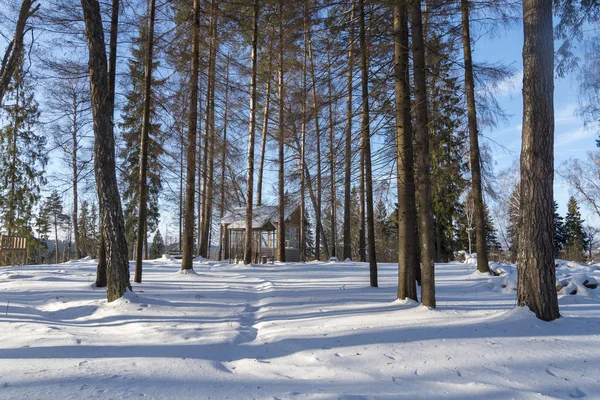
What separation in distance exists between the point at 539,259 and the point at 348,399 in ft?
11.8

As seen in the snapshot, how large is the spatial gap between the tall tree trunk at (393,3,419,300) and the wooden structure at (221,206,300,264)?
30.0ft

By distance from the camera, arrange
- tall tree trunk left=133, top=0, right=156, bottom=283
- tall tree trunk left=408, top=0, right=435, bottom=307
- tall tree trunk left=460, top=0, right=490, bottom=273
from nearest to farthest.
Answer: tall tree trunk left=408, top=0, right=435, bottom=307, tall tree trunk left=133, top=0, right=156, bottom=283, tall tree trunk left=460, top=0, right=490, bottom=273

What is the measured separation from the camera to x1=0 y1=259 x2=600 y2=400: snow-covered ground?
10.1ft

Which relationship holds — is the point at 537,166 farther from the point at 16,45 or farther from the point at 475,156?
the point at 16,45

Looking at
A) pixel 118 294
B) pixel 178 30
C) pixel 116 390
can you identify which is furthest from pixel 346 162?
pixel 178 30

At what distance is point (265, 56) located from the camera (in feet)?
53.9

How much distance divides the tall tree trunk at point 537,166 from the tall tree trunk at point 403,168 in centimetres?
172

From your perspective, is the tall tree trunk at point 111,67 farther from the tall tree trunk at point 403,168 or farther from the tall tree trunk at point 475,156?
the tall tree trunk at point 475,156

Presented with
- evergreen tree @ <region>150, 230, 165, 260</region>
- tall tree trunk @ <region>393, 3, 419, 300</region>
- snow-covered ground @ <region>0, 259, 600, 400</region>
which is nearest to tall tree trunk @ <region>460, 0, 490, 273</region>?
snow-covered ground @ <region>0, 259, 600, 400</region>

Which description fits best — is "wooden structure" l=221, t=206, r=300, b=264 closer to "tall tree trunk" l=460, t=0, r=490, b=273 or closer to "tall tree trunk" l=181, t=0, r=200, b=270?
"tall tree trunk" l=181, t=0, r=200, b=270

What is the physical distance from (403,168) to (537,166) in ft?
6.72

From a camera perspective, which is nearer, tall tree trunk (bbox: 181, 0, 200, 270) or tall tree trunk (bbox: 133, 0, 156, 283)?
tall tree trunk (bbox: 133, 0, 156, 283)

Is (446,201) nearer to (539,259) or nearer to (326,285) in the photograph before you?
(326,285)

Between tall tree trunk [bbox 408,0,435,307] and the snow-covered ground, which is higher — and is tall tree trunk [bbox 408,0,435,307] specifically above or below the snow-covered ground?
above
